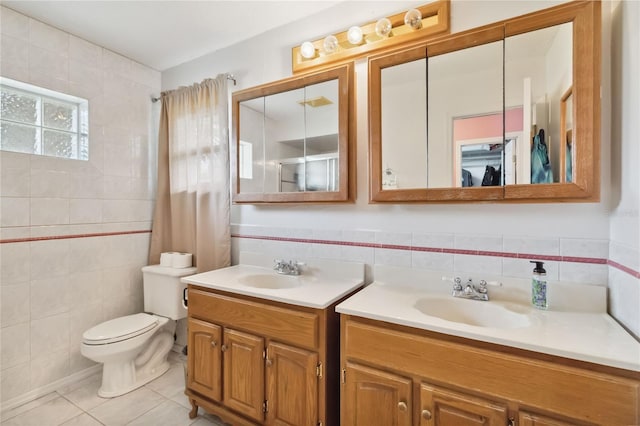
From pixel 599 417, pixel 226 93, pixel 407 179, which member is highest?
pixel 226 93

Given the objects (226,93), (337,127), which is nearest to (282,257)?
(337,127)

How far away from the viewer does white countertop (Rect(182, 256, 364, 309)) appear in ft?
4.54

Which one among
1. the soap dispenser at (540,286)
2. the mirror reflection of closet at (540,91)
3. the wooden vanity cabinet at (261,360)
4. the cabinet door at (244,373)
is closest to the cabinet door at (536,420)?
the soap dispenser at (540,286)

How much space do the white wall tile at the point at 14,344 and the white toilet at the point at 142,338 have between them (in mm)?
323

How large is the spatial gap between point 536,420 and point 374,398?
0.54 m

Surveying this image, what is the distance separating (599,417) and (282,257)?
5.27 ft

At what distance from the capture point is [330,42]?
170cm

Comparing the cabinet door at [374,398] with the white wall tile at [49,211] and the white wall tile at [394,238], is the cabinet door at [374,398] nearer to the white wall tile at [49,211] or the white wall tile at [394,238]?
the white wall tile at [394,238]

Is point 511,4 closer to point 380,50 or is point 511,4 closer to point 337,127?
point 380,50

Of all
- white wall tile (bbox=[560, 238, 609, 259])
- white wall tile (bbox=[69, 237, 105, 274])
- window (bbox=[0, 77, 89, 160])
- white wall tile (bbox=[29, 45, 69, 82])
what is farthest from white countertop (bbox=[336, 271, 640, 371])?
white wall tile (bbox=[29, 45, 69, 82])

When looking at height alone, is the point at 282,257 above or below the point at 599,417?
above

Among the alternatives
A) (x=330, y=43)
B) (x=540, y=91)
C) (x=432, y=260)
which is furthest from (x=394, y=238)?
(x=330, y=43)

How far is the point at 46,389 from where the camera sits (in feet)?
6.40

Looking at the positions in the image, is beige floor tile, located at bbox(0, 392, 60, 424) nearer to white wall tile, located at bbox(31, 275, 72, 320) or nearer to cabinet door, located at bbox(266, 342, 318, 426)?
white wall tile, located at bbox(31, 275, 72, 320)
